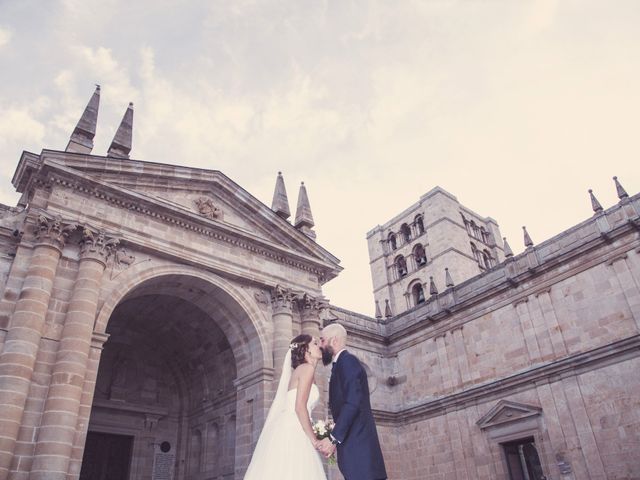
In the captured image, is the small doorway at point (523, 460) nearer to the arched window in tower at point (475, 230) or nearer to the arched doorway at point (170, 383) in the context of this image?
the arched doorway at point (170, 383)

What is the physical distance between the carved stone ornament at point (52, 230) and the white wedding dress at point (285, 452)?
410 inches

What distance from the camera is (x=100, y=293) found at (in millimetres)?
14242

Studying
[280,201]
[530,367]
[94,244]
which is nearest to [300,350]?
[94,244]

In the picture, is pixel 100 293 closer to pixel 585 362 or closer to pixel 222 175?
pixel 222 175

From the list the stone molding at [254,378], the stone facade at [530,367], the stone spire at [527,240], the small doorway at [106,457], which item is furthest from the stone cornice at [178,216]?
the small doorway at [106,457]

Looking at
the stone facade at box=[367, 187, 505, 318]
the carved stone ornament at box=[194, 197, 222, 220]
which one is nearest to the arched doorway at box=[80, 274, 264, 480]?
the carved stone ornament at box=[194, 197, 222, 220]

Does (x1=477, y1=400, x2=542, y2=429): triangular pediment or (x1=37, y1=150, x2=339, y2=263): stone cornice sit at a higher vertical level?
(x1=37, y1=150, x2=339, y2=263): stone cornice

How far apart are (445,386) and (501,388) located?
126 inches

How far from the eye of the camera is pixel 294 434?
5.67 metres

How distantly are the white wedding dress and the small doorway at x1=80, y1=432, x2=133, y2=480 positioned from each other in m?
15.1

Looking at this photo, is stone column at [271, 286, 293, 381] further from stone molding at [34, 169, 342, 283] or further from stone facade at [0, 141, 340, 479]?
stone molding at [34, 169, 342, 283]

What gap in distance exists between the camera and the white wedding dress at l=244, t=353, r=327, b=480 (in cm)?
539

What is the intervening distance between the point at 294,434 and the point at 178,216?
12.3 metres

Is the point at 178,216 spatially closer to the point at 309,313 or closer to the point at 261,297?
the point at 261,297
